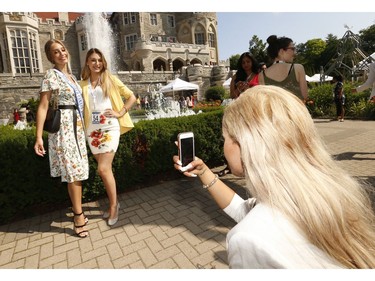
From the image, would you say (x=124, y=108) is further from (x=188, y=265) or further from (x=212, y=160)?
(x=212, y=160)

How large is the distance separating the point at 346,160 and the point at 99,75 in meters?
5.24

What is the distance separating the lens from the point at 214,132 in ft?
18.6

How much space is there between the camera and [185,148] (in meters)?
1.71

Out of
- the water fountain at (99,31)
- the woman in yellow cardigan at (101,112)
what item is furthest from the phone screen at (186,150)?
the water fountain at (99,31)

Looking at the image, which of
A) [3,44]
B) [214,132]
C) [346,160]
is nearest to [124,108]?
[214,132]

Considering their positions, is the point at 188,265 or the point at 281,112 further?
the point at 188,265

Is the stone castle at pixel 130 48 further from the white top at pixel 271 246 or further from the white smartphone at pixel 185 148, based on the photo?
the white top at pixel 271 246

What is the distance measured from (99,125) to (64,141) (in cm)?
44

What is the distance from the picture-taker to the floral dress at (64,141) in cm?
301

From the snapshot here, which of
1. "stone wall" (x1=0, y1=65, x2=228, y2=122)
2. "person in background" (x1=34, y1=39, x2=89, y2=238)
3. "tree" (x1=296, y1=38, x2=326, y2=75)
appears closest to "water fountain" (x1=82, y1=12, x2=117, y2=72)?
"stone wall" (x1=0, y1=65, x2=228, y2=122)

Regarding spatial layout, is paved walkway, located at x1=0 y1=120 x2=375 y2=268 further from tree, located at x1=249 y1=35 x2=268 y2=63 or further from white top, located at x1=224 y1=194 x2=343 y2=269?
tree, located at x1=249 y1=35 x2=268 y2=63

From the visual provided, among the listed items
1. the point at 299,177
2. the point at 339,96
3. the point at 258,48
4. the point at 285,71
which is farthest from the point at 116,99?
the point at 258,48

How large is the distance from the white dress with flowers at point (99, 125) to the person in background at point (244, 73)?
219 centimetres

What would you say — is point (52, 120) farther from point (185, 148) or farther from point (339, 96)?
point (339, 96)
